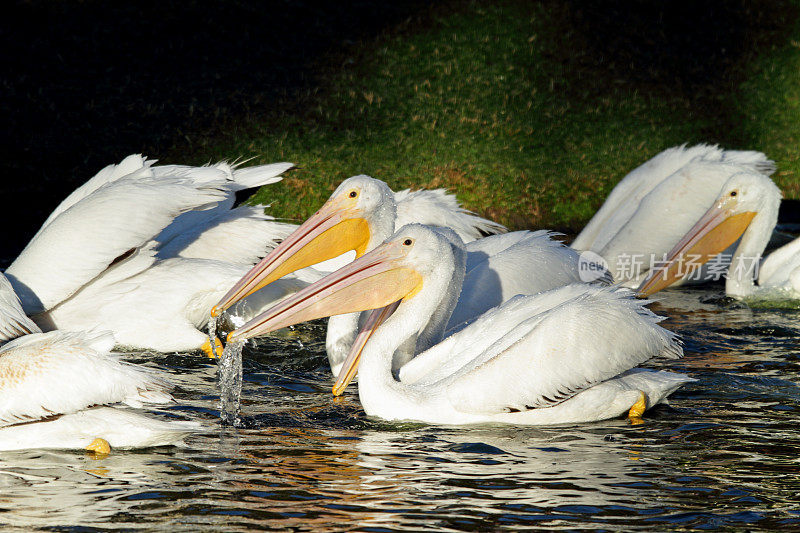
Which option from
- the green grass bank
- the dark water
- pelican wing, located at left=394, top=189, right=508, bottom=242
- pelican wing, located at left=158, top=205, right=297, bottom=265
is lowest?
the dark water

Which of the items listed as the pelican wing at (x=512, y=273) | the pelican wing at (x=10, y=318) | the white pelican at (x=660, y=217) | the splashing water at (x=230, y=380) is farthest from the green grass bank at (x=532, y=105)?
the splashing water at (x=230, y=380)

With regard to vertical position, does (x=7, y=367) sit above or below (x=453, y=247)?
below

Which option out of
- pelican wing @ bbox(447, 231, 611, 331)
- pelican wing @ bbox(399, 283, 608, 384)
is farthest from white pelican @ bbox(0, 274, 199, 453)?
pelican wing @ bbox(447, 231, 611, 331)

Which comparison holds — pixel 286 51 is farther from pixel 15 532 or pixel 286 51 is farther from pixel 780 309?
pixel 15 532

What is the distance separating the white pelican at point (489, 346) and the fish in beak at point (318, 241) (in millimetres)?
485

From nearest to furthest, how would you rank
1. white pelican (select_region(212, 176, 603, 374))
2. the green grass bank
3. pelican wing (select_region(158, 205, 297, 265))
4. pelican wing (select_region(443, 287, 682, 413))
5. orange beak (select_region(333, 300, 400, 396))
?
pelican wing (select_region(443, 287, 682, 413)) < orange beak (select_region(333, 300, 400, 396)) < white pelican (select_region(212, 176, 603, 374)) < pelican wing (select_region(158, 205, 297, 265)) < the green grass bank

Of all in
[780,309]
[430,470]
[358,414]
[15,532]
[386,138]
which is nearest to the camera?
[15,532]

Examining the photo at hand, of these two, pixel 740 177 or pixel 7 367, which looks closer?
pixel 7 367

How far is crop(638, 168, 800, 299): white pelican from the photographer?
266 inches

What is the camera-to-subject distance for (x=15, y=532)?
10.3 ft

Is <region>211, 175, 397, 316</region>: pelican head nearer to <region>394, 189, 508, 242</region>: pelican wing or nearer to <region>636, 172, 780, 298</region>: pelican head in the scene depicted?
<region>394, 189, 508, 242</region>: pelican wing

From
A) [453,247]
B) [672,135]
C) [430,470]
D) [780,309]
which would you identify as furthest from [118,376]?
[672,135]

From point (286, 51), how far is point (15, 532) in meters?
8.05

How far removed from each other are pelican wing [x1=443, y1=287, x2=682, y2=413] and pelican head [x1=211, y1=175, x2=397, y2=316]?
1.09 m
